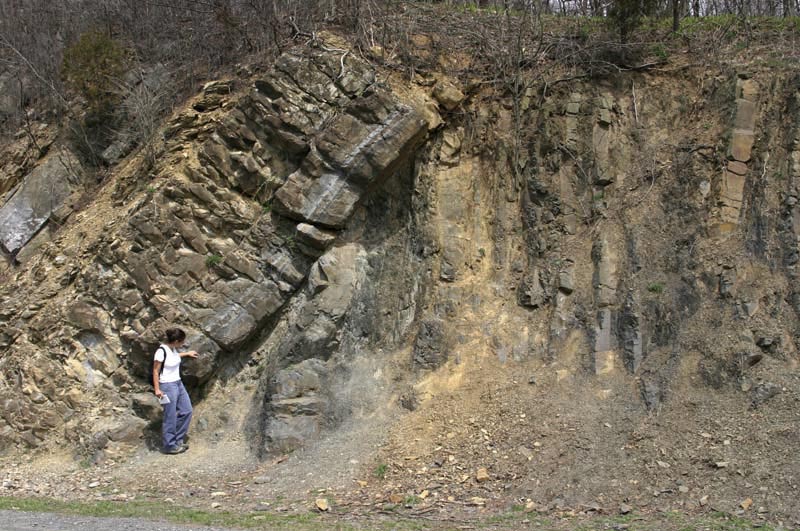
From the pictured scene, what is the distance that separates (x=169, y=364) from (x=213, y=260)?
158cm

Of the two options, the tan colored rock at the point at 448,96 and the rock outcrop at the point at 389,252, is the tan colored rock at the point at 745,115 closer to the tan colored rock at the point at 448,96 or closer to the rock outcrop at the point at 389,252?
the rock outcrop at the point at 389,252

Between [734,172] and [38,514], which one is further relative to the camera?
[734,172]

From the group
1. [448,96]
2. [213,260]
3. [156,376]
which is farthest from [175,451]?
[448,96]

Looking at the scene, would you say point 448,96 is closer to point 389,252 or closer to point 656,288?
point 389,252

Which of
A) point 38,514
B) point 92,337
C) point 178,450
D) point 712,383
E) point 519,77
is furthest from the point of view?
point 519,77

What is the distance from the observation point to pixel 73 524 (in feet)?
23.8

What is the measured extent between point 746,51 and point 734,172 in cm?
217

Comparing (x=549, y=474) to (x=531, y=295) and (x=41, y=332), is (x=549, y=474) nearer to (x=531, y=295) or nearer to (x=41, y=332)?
(x=531, y=295)

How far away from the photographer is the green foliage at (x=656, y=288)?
9.45 metres

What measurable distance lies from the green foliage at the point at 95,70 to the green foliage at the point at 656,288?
8.72 metres

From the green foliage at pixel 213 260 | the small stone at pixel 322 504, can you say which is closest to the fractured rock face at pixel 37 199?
the green foliage at pixel 213 260

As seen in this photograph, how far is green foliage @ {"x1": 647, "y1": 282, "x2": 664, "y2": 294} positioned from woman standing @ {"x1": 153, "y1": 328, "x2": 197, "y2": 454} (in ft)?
18.8

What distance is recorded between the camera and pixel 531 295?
33.4 ft

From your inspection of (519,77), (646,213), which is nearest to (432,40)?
(519,77)
